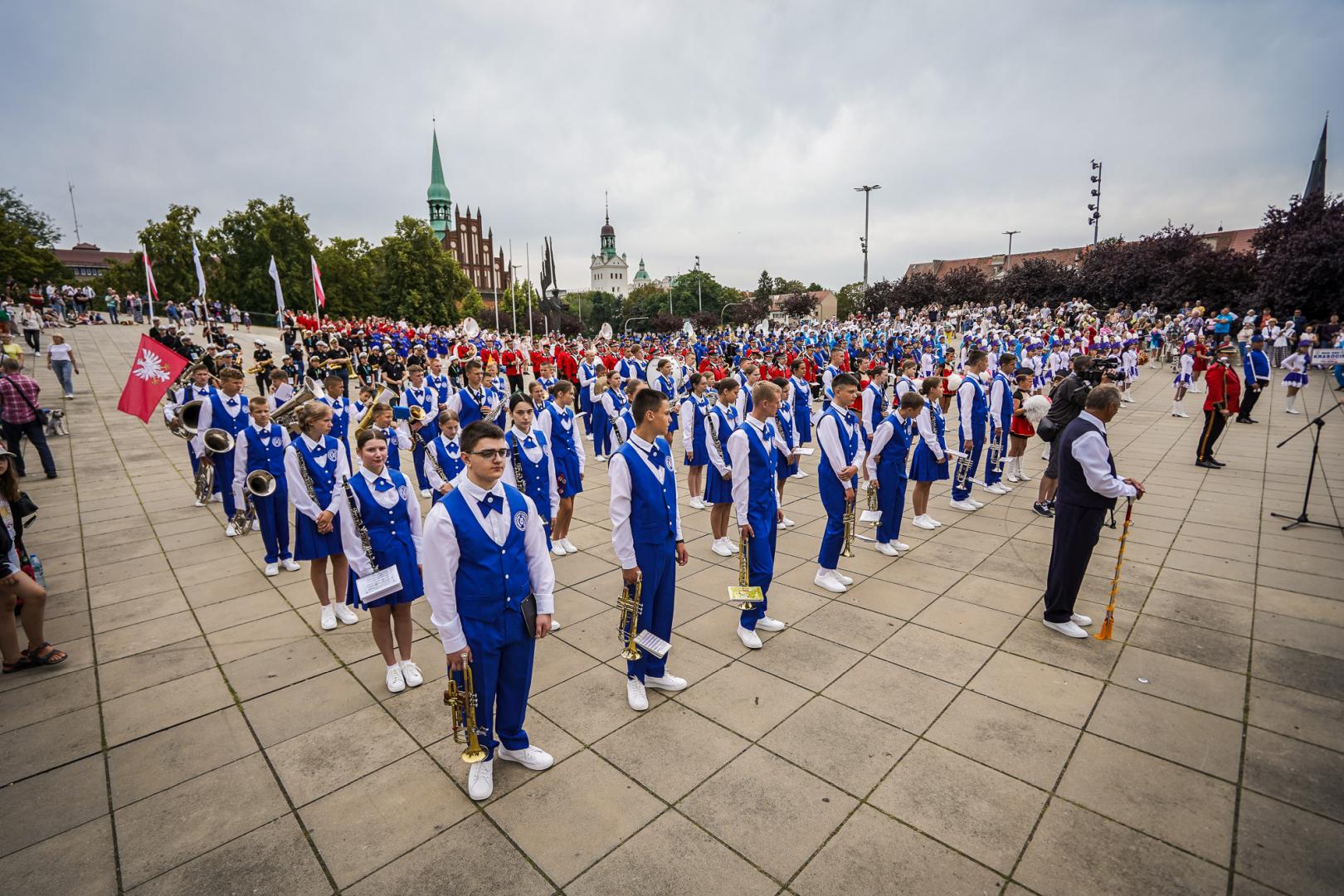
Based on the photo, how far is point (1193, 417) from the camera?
16.6 m

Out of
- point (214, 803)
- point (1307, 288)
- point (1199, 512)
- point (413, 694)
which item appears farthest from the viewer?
point (1307, 288)

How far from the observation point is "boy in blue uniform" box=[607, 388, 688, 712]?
14.0 ft

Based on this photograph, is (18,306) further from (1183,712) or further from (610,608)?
(1183,712)

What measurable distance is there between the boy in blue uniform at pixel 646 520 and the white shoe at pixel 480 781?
113 cm

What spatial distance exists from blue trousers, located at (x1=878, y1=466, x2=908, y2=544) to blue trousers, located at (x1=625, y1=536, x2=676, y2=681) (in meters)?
3.69

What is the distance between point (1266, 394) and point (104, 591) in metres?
29.8

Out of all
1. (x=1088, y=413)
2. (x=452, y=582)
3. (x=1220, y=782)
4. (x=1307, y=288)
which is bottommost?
(x=1220, y=782)

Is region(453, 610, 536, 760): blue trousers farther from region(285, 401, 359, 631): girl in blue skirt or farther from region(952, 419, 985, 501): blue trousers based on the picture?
region(952, 419, 985, 501): blue trousers

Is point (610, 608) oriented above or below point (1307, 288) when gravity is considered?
below

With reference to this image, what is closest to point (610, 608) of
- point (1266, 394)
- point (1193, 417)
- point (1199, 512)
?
point (1199, 512)

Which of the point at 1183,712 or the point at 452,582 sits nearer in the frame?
the point at 452,582

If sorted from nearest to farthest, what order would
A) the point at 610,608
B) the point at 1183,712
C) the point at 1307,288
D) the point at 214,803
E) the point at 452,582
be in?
the point at 452,582 → the point at 214,803 → the point at 1183,712 → the point at 610,608 → the point at 1307,288

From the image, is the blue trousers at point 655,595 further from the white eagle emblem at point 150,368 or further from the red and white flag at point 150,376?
the white eagle emblem at point 150,368

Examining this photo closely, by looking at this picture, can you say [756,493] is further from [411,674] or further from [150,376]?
[150,376]
